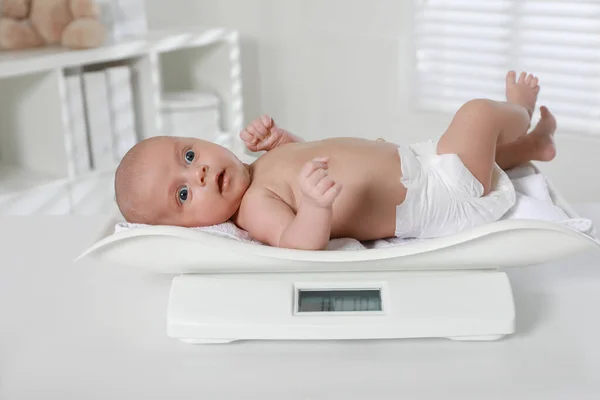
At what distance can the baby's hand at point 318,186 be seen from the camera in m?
0.89

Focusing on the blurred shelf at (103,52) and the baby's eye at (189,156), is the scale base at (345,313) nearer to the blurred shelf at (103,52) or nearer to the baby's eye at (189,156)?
the baby's eye at (189,156)

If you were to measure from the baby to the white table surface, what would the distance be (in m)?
0.12

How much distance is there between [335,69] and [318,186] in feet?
6.54

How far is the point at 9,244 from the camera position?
1.17 m

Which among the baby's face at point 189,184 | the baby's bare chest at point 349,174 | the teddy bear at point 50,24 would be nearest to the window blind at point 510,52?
the teddy bear at point 50,24

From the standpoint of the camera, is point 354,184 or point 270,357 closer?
point 270,357

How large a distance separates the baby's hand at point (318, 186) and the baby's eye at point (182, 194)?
27cm

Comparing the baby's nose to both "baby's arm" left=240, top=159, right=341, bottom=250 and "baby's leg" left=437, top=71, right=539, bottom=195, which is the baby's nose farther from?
"baby's leg" left=437, top=71, right=539, bottom=195

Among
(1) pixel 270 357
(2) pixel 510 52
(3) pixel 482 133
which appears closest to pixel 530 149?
(3) pixel 482 133

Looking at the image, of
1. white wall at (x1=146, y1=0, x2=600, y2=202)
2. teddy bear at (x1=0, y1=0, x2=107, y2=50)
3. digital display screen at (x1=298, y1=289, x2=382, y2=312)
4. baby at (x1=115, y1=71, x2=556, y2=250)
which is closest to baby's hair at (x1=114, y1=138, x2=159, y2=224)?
baby at (x1=115, y1=71, x2=556, y2=250)

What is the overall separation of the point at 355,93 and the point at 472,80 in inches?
16.3

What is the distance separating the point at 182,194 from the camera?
1.11 metres

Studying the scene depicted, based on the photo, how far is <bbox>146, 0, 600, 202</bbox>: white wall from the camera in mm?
2670

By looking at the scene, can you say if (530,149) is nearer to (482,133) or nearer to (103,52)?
(482,133)
